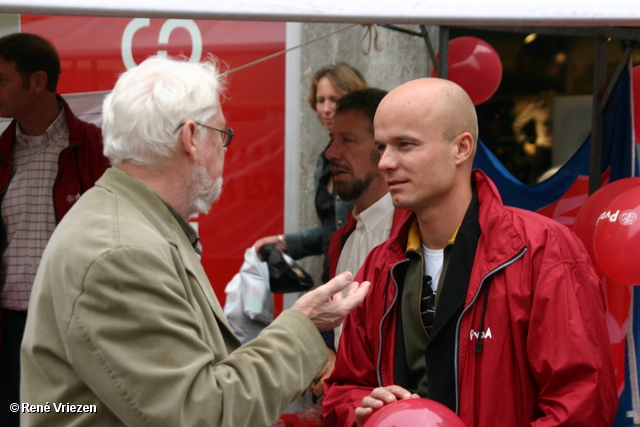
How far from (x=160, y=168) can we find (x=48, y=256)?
14.5 inches

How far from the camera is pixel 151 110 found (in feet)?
5.89

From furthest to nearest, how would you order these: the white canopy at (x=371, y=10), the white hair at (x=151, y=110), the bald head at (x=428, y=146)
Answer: the bald head at (x=428, y=146)
the white canopy at (x=371, y=10)
the white hair at (x=151, y=110)

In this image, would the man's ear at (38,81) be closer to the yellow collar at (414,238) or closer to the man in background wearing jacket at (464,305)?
the man in background wearing jacket at (464,305)

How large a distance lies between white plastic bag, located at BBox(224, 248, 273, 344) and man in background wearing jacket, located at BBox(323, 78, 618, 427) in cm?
→ 154

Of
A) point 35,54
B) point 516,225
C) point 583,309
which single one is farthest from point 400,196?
point 35,54

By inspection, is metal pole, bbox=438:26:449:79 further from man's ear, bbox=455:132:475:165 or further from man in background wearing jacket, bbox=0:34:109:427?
man in background wearing jacket, bbox=0:34:109:427

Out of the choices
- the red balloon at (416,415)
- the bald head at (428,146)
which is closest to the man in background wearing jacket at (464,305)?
the bald head at (428,146)

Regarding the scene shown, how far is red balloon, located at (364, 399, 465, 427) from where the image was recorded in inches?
73.3

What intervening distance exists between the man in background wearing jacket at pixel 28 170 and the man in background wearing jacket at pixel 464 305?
1787 mm

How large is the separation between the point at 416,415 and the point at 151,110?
1073mm

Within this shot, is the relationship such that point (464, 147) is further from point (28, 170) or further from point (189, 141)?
point (28, 170)

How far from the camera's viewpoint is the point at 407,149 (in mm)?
2330

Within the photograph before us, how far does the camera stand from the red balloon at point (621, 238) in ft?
9.62

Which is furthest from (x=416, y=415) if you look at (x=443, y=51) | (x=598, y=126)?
(x=443, y=51)
